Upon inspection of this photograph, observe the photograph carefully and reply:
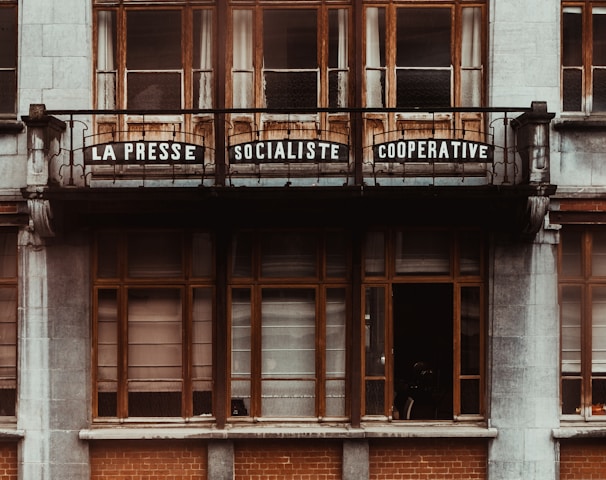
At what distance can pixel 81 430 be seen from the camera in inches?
429

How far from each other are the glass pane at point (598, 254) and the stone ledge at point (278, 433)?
292cm

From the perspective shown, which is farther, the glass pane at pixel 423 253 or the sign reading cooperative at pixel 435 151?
the glass pane at pixel 423 253

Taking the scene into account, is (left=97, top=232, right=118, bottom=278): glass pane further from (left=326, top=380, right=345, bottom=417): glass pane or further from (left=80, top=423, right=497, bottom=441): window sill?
(left=326, top=380, right=345, bottom=417): glass pane

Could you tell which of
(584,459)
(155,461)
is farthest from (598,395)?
(155,461)

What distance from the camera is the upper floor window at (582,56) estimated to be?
11.3m

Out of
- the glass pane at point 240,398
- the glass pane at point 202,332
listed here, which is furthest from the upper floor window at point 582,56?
the glass pane at point 240,398

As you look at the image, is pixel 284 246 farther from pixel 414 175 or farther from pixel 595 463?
pixel 595 463

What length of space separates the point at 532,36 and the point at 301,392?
639cm

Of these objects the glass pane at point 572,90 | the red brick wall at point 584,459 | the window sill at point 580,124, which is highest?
the glass pane at point 572,90

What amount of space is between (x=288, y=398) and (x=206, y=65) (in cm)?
525

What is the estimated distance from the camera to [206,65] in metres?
11.3

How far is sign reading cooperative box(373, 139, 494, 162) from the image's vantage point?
34.3 ft

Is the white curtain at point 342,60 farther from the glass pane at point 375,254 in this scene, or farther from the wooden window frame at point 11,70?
the wooden window frame at point 11,70

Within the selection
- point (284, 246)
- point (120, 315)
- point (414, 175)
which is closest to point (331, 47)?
point (414, 175)
